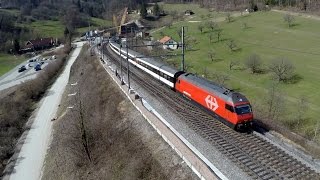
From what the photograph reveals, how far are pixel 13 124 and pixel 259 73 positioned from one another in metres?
43.9

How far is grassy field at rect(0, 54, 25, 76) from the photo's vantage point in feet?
409

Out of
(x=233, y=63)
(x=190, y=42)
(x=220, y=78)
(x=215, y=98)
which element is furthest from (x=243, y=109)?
(x=190, y=42)

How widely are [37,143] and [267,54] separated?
168 ft

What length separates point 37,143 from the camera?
52969 millimetres

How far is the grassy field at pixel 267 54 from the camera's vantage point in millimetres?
50969

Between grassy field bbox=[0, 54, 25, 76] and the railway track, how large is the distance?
97.3m

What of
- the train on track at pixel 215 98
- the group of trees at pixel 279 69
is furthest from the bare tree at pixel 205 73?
the train on track at pixel 215 98

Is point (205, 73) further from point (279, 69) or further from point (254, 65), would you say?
point (279, 69)

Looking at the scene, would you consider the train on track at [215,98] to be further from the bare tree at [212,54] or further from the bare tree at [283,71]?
the bare tree at [212,54]

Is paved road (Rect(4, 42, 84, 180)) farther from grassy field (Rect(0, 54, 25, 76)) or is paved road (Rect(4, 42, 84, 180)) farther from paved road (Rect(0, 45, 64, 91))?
grassy field (Rect(0, 54, 25, 76))

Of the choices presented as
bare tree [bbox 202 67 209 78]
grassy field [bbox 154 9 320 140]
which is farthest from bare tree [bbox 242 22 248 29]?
bare tree [bbox 202 67 209 78]

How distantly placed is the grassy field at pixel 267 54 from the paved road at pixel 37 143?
2940cm

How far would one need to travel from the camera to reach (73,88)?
254 ft

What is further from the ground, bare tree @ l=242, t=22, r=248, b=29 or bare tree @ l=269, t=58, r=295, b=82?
bare tree @ l=242, t=22, r=248, b=29
